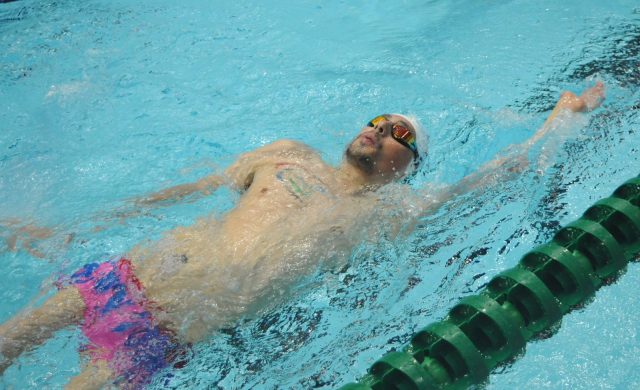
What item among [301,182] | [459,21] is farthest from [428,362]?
[459,21]

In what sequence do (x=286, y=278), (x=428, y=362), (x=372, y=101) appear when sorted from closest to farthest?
(x=428, y=362) < (x=286, y=278) < (x=372, y=101)

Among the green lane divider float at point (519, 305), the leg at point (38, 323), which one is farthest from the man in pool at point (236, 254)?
the green lane divider float at point (519, 305)

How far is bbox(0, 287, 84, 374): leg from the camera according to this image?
2.71 metres

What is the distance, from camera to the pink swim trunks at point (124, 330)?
2.75 meters

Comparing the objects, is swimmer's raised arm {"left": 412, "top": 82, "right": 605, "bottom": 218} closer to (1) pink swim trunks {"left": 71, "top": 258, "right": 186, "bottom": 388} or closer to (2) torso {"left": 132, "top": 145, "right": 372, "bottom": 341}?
(2) torso {"left": 132, "top": 145, "right": 372, "bottom": 341}

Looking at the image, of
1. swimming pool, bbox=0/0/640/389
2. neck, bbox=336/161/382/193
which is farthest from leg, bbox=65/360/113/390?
neck, bbox=336/161/382/193

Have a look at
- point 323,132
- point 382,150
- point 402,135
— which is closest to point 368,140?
point 382,150

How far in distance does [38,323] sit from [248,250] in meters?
0.94

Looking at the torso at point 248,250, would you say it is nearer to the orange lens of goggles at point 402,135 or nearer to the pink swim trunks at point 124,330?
the pink swim trunks at point 124,330

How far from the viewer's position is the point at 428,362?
229 cm

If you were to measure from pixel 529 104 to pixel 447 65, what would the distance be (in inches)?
33.7

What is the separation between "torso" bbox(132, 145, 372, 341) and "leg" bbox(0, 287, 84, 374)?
1.02 ft

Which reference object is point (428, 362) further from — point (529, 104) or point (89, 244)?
point (529, 104)

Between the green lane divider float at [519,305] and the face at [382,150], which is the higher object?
the face at [382,150]
